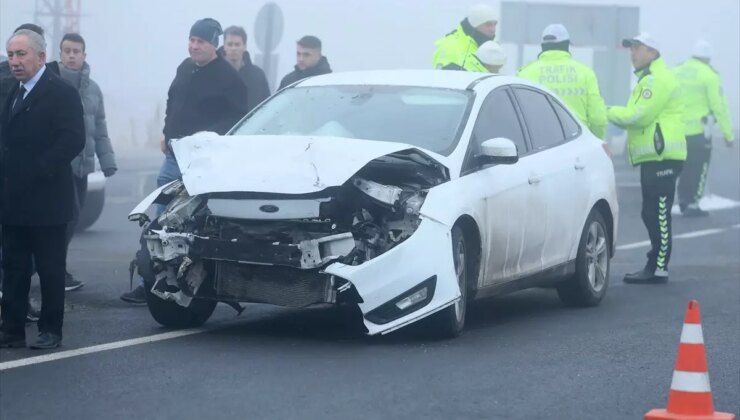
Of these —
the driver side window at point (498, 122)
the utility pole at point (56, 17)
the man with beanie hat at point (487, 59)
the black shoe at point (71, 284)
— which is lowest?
the black shoe at point (71, 284)

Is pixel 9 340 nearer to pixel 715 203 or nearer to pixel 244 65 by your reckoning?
pixel 244 65

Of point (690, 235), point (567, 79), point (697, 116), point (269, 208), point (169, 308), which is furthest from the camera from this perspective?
point (697, 116)

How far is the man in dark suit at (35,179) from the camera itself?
8.42 m

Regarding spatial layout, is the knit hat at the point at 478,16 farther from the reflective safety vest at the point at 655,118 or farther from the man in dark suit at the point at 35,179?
the man in dark suit at the point at 35,179

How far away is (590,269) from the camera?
10875 mm

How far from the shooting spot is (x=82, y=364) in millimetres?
8000

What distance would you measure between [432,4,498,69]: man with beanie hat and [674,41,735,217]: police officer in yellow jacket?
6707mm

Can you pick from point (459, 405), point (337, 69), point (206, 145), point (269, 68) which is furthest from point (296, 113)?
point (337, 69)

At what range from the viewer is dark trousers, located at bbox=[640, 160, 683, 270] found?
1253 centimetres

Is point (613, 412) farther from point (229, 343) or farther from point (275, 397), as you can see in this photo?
point (229, 343)

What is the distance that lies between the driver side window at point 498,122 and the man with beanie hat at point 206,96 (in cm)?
171

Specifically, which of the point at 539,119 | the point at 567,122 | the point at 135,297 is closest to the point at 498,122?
the point at 539,119

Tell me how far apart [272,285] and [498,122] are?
205 cm

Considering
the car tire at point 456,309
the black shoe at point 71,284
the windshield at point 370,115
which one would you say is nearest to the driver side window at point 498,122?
the windshield at point 370,115
